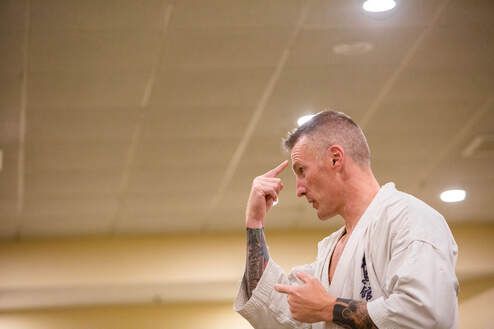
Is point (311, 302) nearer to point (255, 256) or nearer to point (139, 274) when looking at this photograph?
point (255, 256)

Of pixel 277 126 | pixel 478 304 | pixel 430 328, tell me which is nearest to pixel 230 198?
pixel 277 126

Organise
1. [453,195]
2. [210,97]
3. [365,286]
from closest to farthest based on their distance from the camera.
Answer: [365,286]
[210,97]
[453,195]

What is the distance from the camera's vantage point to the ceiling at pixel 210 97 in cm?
566

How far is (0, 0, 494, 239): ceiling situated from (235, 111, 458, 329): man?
263 centimetres

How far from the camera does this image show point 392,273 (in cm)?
257

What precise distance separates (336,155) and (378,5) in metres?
2.88

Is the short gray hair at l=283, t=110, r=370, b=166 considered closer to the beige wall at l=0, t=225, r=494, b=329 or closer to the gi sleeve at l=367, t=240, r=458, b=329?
the gi sleeve at l=367, t=240, r=458, b=329

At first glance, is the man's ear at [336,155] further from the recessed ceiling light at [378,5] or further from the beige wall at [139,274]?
the beige wall at [139,274]

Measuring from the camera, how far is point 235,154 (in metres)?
8.00

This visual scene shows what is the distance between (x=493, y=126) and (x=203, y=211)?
10.0 feet

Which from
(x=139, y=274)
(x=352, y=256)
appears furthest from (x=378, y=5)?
(x=139, y=274)

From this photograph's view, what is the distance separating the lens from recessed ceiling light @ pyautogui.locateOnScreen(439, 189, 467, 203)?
9.40m

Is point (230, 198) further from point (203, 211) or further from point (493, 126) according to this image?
point (493, 126)

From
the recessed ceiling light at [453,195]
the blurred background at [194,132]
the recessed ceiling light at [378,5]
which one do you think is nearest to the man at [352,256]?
the blurred background at [194,132]
